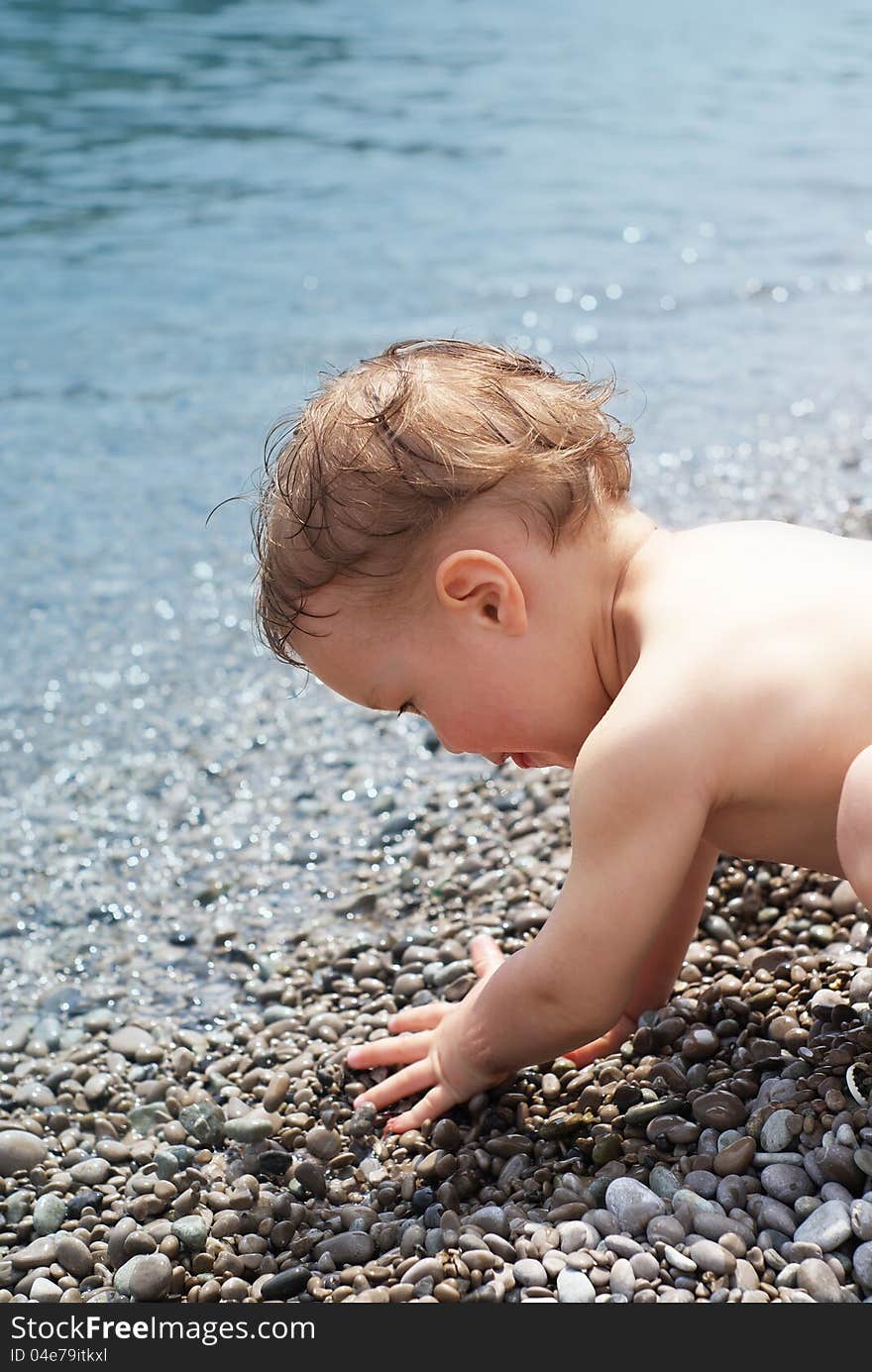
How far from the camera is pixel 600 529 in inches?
109

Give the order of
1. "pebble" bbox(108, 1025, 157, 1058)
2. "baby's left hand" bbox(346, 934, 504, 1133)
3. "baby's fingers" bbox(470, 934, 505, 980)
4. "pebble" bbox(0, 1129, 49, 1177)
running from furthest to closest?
1. "pebble" bbox(108, 1025, 157, 1058)
2. "baby's fingers" bbox(470, 934, 505, 980)
3. "pebble" bbox(0, 1129, 49, 1177)
4. "baby's left hand" bbox(346, 934, 504, 1133)

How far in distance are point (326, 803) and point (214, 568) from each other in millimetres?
1957

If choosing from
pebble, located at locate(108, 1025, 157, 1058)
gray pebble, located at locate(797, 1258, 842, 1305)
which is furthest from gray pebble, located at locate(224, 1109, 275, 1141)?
gray pebble, located at locate(797, 1258, 842, 1305)

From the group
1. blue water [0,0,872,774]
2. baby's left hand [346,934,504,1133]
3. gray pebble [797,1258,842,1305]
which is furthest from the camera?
blue water [0,0,872,774]

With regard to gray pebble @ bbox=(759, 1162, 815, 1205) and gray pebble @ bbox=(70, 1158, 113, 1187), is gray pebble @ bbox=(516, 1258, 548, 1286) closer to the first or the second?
gray pebble @ bbox=(759, 1162, 815, 1205)

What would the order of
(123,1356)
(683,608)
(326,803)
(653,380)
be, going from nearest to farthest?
(123,1356) < (683,608) < (326,803) < (653,380)

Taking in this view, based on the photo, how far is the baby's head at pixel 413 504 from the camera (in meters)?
2.64

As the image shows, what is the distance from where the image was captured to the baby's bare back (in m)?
2.46

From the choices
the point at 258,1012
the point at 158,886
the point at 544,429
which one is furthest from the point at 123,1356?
the point at 158,886

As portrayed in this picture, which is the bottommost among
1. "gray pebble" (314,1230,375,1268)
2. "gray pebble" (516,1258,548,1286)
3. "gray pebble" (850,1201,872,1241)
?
"gray pebble" (314,1230,375,1268)

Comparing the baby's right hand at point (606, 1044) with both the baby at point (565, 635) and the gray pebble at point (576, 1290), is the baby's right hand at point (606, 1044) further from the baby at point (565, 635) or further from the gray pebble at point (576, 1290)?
the gray pebble at point (576, 1290)

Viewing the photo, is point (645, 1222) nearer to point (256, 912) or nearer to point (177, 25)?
point (256, 912)

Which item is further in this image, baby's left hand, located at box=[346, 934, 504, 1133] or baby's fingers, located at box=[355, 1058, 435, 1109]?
baby's fingers, located at box=[355, 1058, 435, 1109]

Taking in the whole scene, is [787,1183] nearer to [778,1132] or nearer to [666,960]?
[778,1132]
